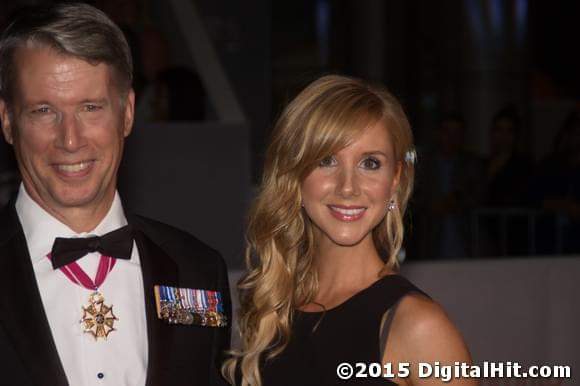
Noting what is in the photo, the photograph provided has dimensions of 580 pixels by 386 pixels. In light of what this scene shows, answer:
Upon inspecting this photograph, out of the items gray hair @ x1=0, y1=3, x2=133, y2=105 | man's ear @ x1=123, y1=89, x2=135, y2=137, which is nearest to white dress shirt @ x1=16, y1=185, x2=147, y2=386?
man's ear @ x1=123, y1=89, x2=135, y2=137

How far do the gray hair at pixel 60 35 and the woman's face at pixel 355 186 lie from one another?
74 cm

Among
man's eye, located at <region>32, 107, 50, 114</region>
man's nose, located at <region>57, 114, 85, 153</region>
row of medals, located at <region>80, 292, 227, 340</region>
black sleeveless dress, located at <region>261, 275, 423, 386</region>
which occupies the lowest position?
black sleeveless dress, located at <region>261, 275, 423, 386</region>

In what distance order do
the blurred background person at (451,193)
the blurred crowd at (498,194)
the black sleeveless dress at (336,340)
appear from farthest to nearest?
the blurred background person at (451,193), the blurred crowd at (498,194), the black sleeveless dress at (336,340)

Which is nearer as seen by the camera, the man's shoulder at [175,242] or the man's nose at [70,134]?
the man's nose at [70,134]

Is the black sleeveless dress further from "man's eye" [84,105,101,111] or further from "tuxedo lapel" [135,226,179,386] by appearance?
"man's eye" [84,105,101,111]

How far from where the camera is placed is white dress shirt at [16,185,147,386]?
2.67 metres

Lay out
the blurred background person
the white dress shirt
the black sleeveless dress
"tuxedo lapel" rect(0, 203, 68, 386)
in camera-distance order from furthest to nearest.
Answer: the blurred background person
the black sleeveless dress
the white dress shirt
"tuxedo lapel" rect(0, 203, 68, 386)

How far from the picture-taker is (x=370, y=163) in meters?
3.02

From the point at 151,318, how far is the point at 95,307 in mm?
164

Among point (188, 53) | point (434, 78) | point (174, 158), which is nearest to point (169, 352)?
point (174, 158)

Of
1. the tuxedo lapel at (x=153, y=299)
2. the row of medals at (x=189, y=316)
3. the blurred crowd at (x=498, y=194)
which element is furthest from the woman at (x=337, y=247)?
the blurred crowd at (x=498, y=194)

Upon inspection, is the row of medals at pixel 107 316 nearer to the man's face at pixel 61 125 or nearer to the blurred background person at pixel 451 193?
the man's face at pixel 61 125

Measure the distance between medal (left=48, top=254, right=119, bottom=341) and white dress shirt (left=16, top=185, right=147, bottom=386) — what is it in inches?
0.5

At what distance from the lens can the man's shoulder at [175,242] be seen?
9.87 ft
